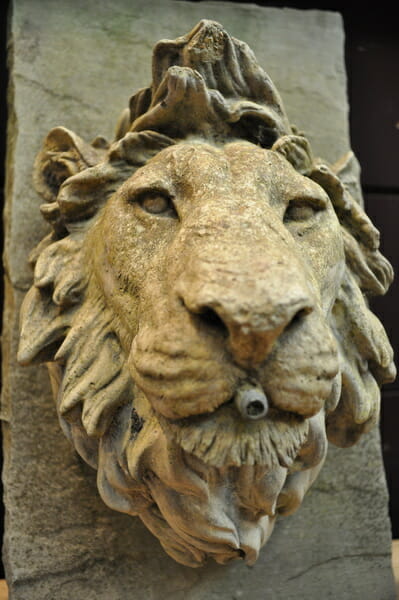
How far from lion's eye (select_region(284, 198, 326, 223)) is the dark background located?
79 centimetres

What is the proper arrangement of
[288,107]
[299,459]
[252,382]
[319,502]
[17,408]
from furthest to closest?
1. [288,107]
2. [319,502]
3. [17,408]
4. [299,459]
5. [252,382]

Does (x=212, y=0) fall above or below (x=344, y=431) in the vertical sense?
above

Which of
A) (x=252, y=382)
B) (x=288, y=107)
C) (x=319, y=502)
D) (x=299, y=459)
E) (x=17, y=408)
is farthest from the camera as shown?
(x=288, y=107)

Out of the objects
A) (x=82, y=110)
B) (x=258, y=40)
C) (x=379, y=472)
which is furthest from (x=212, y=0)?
(x=379, y=472)

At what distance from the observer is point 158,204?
0.86m

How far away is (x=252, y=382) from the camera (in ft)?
2.18

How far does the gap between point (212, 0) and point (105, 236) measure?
2.91 feet

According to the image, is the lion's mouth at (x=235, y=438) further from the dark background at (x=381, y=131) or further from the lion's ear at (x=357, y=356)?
the dark background at (x=381, y=131)

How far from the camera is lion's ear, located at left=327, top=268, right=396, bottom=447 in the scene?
94cm

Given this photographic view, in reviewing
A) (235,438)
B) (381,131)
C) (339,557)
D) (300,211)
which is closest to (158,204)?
(300,211)

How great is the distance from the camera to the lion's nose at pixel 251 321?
2.06ft

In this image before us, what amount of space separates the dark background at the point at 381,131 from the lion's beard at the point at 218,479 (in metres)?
0.76

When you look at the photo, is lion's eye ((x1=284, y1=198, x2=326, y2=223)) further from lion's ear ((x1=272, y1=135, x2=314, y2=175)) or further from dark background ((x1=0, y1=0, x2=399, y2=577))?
dark background ((x1=0, y1=0, x2=399, y2=577))

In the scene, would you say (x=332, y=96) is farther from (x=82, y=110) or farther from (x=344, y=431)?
(x=344, y=431)
